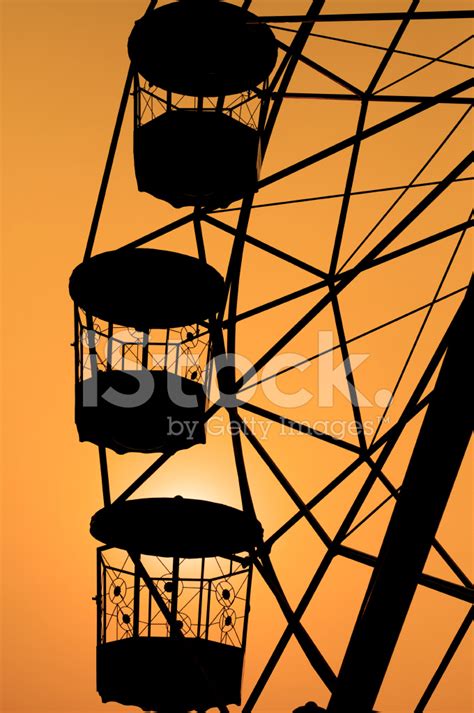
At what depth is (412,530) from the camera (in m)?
8.88

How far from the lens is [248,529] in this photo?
10492 mm

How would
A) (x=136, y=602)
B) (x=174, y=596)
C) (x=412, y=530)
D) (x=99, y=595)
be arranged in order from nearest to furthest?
(x=412, y=530) → (x=174, y=596) → (x=136, y=602) → (x=99, y=595)

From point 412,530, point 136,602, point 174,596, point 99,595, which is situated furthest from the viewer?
point 99,595

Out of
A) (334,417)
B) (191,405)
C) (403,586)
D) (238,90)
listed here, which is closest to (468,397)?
(403,586)

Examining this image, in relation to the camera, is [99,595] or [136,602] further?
[99,595]

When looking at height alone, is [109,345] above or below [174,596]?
above

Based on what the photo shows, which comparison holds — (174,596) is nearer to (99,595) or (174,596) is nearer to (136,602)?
(136,602)

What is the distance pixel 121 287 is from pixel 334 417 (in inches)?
321

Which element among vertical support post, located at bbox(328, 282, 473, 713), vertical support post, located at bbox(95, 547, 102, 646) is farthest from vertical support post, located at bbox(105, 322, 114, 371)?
vertical support post, located at bbox(328, 282, 473, 713)

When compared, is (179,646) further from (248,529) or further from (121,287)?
(121,287)

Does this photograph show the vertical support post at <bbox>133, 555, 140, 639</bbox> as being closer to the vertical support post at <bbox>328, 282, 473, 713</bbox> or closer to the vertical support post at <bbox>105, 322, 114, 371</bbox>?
the vertical support post at <bbox>105, 322, 114, 371</bbox>

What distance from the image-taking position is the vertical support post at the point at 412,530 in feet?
28.8

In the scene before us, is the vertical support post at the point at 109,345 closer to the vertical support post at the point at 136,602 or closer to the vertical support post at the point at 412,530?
the vertical support post at the point at 136,602

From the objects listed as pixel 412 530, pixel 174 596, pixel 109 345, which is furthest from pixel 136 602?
pixel 412 530
